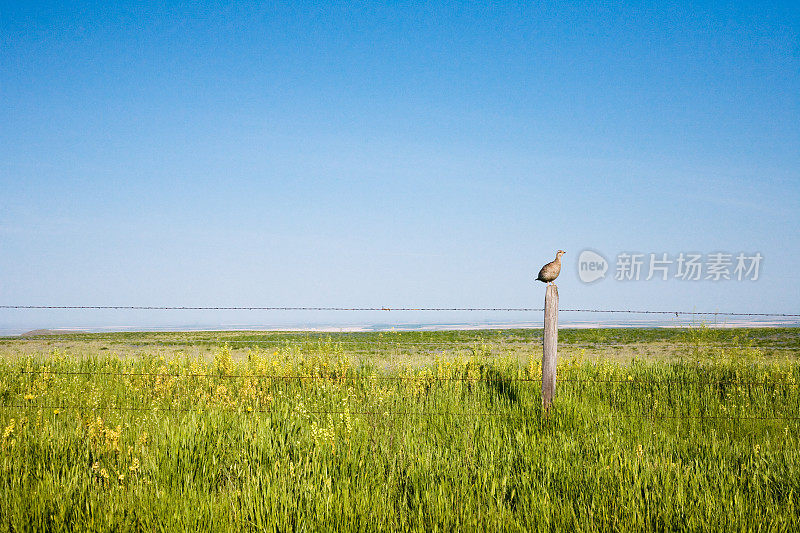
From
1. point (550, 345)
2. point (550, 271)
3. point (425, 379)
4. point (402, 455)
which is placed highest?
point (550, 271)

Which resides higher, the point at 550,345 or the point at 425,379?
the point at 550,345

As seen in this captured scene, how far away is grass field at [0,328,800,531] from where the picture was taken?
3.26 meters

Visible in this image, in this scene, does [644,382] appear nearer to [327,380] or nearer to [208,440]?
[327,380]

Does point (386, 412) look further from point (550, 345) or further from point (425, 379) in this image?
point (550, 345)

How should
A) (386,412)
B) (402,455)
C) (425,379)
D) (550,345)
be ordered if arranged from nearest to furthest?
(402,455), (386,412), (550,345), (425,379)

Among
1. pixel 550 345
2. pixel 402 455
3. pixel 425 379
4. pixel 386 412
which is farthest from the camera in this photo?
pixel 425 379

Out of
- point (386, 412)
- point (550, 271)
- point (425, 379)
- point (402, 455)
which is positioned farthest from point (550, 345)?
point (402, 455)

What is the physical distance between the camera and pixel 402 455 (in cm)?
433

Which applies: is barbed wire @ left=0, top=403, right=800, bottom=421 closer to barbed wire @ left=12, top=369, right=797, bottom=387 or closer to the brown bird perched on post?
barbed wire @ left=12, top=369, right=797, bottom=387

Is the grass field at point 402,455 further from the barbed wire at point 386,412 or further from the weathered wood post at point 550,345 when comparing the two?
the weathered wood post at point 550,345

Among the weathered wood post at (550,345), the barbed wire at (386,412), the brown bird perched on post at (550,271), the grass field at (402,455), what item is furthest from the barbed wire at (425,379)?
the brown bird perched on post at (550,271)

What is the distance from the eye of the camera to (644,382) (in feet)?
24.8

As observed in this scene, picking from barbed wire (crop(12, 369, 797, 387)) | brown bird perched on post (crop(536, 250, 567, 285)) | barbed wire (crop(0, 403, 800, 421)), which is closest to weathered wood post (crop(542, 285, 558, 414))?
brown bird perched on post (crop(536, 250, 567, 285))

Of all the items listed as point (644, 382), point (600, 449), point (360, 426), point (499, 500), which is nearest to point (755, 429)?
point (644, 382)
